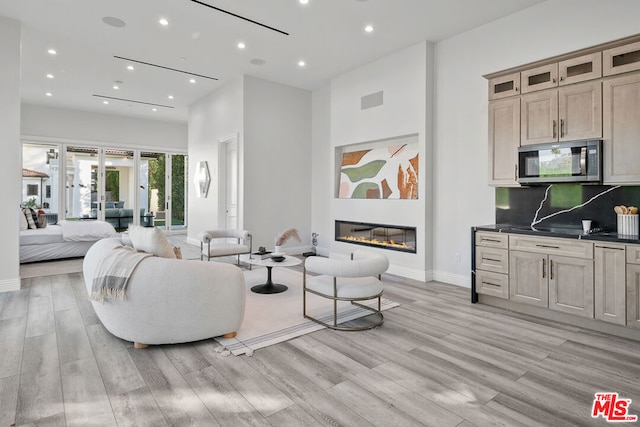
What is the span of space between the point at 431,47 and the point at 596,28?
2.01m

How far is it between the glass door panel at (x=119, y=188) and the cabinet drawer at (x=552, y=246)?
33.0ft

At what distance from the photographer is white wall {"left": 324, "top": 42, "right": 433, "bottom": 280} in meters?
5.14

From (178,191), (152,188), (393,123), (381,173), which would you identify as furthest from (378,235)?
(152,188)

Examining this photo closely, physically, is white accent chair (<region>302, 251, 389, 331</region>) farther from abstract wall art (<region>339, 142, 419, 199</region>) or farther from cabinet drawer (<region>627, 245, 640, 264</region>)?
abstract wall art (<region>339, 142, 419, 199</region>)

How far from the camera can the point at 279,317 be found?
356 cm

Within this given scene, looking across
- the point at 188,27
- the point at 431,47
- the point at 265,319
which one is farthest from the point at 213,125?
the point at 265,319

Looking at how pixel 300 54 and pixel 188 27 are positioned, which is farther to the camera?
pixel 300 54

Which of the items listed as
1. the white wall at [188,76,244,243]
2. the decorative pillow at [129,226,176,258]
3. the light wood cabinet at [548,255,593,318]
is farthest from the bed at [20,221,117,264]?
the light wood cabinet at [548,255,593,318]

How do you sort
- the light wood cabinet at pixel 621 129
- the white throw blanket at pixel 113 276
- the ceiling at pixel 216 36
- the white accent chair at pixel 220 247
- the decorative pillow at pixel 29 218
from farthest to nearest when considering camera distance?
the decorative pillow at pixel 29 218 < the white accent chair at pixel 220 247 < the ceiling at pixel 216 36 < the light wood cabinet at pixel 621 129 < the white throw blanket at pixel 113 276

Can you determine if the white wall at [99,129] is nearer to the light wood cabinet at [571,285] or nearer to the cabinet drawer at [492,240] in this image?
the cabinet drawer at [492,240]

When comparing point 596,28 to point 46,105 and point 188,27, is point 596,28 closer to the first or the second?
point 188,27

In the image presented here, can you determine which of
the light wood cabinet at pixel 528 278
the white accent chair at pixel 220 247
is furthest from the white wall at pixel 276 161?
the light wood cabinet at pixel 528 278

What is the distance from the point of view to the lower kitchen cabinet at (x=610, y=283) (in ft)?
10.1

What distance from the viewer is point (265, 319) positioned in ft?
11.5
